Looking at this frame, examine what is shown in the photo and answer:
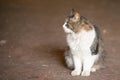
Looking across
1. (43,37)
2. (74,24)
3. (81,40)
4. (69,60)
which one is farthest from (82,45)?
(43,37)

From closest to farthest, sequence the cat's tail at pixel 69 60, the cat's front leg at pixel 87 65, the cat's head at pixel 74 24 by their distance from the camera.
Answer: the cat's head at pixel 74 24, the cat's front leg at pixel 87 65, the cat's tail at pixel 69 60

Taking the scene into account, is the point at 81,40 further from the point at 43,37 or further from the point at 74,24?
the point at 43,37

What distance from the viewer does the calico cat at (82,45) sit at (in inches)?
131

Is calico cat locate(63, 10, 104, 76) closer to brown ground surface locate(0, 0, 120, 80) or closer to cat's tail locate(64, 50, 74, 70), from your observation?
cat's tail locate(64, 50, 74, 70)

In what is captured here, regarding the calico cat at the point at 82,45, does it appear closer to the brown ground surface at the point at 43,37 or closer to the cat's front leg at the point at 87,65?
the cat's front leg at the point at 87,65

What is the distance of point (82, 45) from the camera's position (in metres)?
3.39

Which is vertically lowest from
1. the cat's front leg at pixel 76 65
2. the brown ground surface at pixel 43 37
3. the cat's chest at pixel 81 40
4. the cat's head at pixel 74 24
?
the brown ground surface at pixel 43 37

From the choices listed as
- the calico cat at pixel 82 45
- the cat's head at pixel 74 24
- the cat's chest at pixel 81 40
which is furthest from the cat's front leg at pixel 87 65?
the cat's head at pixel 74 24

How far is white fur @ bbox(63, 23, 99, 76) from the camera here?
11.0 ft

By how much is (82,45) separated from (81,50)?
66 mm

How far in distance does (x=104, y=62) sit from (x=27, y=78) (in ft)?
3.27

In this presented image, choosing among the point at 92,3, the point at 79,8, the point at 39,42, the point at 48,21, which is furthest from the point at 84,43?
the point at 92,3

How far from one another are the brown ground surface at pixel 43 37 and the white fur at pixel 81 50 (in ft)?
0.35

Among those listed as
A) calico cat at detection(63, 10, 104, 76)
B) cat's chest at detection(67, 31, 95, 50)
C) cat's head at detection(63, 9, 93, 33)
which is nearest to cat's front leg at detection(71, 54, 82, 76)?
calico cat at detection(63, 10, 104, 76)
